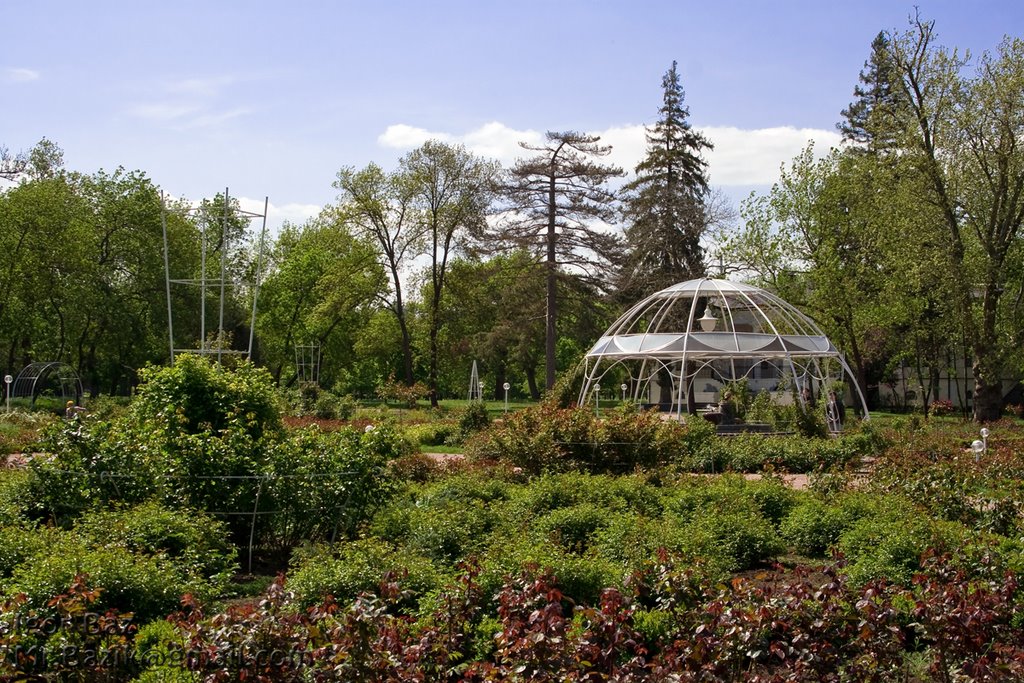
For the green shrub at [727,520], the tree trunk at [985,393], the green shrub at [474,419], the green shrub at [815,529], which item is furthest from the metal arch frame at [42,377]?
the green shrub at [815,529]

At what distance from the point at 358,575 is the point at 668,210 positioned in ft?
113

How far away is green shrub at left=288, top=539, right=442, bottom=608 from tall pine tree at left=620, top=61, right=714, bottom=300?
93.0 feet

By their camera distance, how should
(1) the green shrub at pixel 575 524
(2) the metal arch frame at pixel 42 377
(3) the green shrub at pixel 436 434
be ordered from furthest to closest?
(2) the metal arch frame at pixel 42 377
(3) the green shrub at pixel 436 434
(1) the green shrub at pixel 575 524

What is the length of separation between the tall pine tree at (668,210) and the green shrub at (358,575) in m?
28.3

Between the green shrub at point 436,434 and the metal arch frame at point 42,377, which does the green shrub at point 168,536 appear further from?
the metal arch frame at point 42,377

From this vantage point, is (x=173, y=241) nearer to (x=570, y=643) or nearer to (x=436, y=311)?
(x=436, y=311)

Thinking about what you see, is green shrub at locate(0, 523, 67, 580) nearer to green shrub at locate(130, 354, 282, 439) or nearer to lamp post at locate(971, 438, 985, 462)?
green shrub at locate(130, 354, 282, 439)

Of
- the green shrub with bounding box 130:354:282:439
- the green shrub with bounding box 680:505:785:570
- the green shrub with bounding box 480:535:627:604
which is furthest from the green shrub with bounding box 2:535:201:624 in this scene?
the green shrub with bounding box 680:505:785:570

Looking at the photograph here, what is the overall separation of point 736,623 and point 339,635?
191 centimetres

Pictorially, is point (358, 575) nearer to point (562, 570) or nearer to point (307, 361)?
point (562, 570)

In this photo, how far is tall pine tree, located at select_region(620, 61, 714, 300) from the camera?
125 ft

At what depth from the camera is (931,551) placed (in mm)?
6199

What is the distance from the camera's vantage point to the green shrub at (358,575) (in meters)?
6.40

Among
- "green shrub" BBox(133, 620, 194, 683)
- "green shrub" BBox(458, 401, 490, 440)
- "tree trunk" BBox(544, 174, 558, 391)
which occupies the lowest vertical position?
"green shrub" BBox(133, 620, 194, 683)
